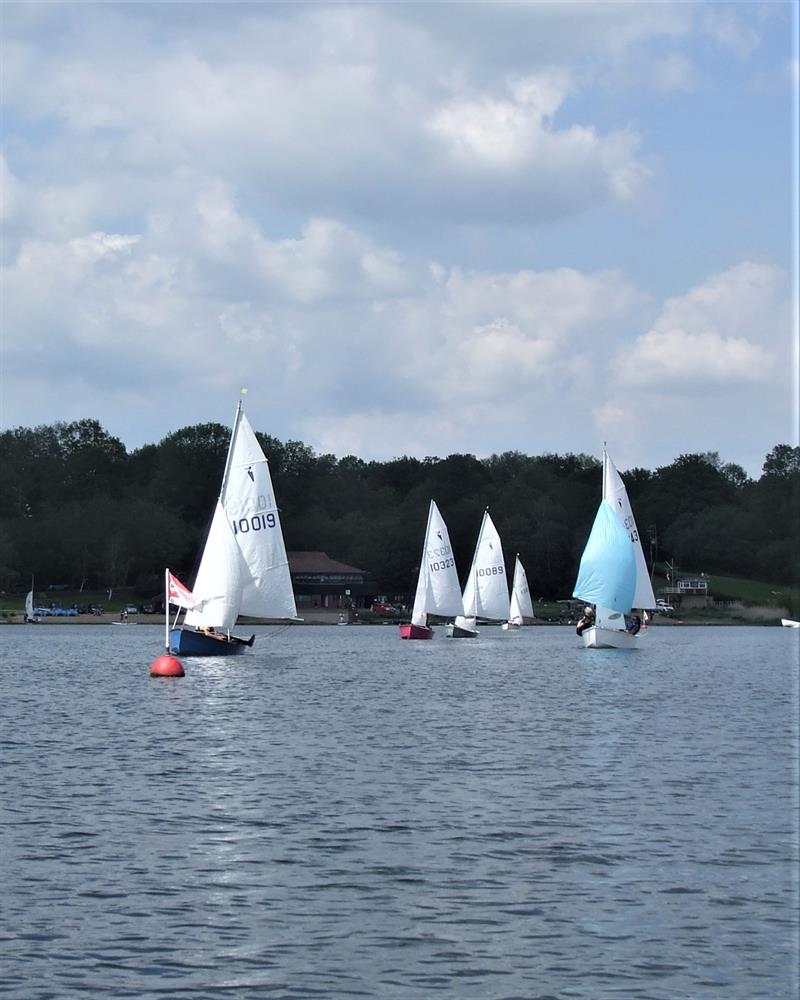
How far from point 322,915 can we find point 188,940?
201cm

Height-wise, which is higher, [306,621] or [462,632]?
[306,621]

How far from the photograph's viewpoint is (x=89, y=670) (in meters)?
76.4

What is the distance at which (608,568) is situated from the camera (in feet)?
298

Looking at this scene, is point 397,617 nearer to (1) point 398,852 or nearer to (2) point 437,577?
(2) point 437,577

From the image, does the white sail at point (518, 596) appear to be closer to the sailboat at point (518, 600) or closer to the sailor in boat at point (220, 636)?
the sailboat at point (518, 600)

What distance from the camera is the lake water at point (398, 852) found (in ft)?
59.6

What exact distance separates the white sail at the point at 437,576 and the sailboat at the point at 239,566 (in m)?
36.9

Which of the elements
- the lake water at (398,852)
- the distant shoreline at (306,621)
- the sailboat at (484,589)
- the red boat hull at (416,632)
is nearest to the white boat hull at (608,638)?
the red boat hull at (416,632)

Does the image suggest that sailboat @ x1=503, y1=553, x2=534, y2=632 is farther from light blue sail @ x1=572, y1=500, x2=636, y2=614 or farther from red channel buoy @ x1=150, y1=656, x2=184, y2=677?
red channel buoy @ x1=150, y1=656, x2=184, y2=677

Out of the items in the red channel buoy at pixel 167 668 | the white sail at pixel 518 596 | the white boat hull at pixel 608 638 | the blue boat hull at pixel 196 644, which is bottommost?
the red channel buoy at pixel 167 668

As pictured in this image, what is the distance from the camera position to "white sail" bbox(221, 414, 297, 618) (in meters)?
75.1

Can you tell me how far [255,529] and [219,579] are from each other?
341cm

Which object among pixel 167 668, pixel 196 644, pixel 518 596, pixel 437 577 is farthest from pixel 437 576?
pixel 167 668

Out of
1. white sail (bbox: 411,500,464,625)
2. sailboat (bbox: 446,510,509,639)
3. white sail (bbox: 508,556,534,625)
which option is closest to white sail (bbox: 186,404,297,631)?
white sail (bbox: 411,500,464,625)
